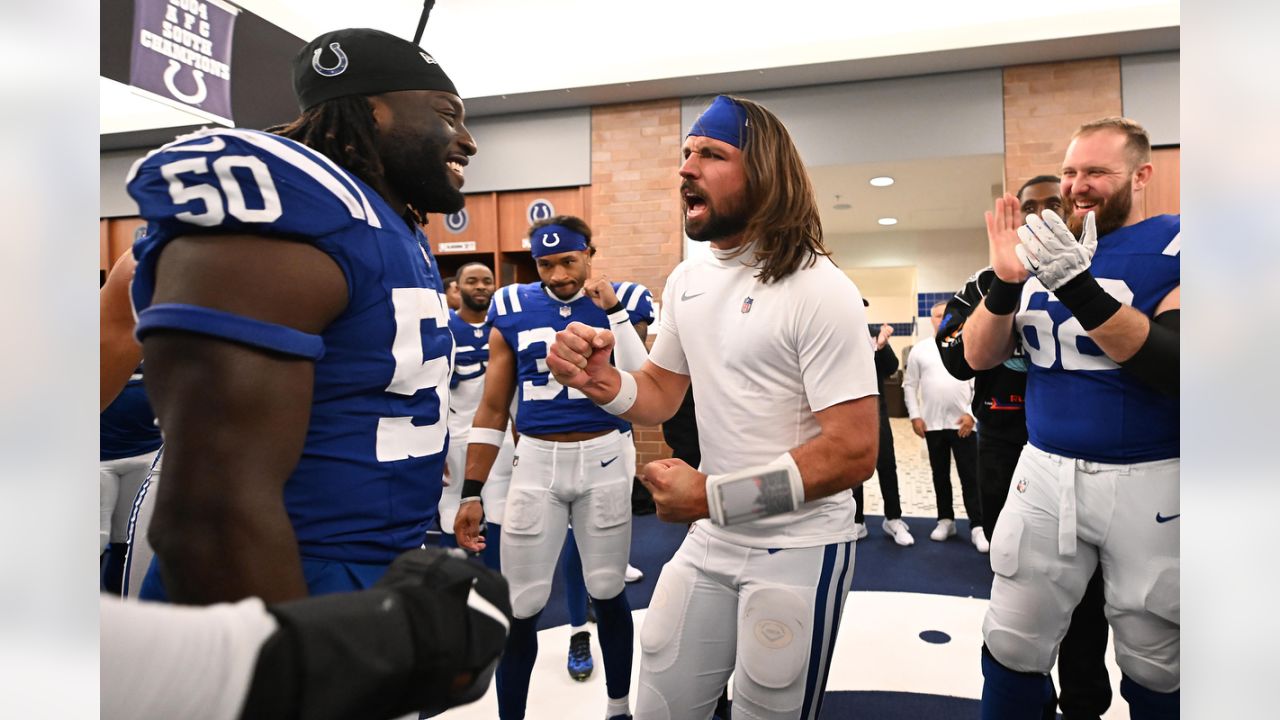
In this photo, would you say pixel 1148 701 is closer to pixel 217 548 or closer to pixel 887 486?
pixel 217 548

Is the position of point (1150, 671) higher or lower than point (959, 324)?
lower

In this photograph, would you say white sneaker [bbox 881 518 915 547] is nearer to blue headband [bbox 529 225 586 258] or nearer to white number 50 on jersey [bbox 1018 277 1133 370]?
white number 50 on jersey [bbox 1018 277 1133 370]

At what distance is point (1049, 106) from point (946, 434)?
112 inches

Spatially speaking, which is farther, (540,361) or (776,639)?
(540,361)

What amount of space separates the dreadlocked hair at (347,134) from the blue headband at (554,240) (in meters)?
1.55

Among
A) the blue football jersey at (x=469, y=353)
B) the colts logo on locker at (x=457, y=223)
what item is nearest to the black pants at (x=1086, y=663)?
the blue football jersey at (x=469, y=353)

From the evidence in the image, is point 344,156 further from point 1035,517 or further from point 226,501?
point 1035,517

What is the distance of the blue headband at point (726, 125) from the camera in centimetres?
123

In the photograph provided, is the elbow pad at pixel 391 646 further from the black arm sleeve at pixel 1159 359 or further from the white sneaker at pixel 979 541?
the white sneaker at pixel 979 541

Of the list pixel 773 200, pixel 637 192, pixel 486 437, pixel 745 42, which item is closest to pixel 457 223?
pixel 637 192

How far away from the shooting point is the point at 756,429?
1202 mm

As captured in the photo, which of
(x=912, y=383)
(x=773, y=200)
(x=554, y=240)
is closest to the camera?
(x=773, y=200)

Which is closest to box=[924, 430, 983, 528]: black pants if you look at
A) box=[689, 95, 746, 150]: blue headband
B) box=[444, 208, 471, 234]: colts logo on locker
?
box=[689, 95, 746, 150]: blue headband
